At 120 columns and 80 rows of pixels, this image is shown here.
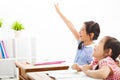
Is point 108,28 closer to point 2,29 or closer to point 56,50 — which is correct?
point 56,50

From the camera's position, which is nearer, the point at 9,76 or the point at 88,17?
the point at 9,76

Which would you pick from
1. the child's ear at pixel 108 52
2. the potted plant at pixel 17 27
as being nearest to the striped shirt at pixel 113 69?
the child's ear at pixel 108 52

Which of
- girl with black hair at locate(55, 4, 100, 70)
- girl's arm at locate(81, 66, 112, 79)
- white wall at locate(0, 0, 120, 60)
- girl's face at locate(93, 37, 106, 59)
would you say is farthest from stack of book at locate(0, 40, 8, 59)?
girl's arm at locate(81, 66, 112, 79)

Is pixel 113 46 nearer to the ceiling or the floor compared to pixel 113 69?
nearer to the ceiling

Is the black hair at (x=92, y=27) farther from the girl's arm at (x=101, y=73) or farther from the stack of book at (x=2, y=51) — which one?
the stack of book at (x=2, y=51)

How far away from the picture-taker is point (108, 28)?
3.90 m

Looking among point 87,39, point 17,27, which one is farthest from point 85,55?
point 17,27

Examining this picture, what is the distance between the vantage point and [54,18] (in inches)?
149

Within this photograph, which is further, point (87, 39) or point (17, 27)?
point (17, 27)

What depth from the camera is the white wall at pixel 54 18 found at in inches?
143

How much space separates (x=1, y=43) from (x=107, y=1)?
5.09 ft

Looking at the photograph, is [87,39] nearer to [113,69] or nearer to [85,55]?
[85,55]

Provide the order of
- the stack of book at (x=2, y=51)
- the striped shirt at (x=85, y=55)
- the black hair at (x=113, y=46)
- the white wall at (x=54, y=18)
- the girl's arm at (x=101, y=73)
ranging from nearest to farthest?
the girl's arm at (x=101, y=73), the black hair at (x=113, y=46), the striped shirt at (x=85, y=55), the stack of book at (x=2, y=51), the white wall at (x=54, y=18)

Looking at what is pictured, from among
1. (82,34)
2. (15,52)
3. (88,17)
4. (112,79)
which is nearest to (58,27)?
(88,17)
